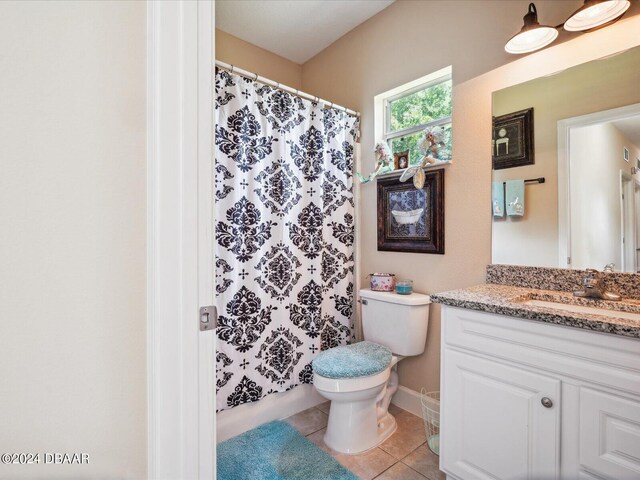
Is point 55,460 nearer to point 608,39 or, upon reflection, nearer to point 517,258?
point 517,258

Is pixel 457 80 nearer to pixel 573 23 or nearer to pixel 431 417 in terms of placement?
pixel 573 23

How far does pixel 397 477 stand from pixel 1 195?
173cm

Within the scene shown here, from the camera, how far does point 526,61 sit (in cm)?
157

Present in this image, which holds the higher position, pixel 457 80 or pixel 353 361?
pixel 457 80

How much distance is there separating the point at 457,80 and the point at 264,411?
218 cm

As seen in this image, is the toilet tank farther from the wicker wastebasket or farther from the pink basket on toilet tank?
the wicker wastebasket

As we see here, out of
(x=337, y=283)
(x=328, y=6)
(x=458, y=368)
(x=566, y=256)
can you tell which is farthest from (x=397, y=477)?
(x=328, y=6)

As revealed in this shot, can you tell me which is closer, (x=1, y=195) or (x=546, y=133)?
(x=1, y=195)

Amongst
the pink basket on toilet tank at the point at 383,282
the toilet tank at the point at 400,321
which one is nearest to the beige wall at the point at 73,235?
the toilet tank at the point at 400,321

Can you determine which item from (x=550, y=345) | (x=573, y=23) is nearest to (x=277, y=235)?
(x=550, y=345)

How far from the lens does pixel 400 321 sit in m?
1.87

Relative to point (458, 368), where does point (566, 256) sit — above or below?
above

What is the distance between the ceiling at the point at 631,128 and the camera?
51.5 inches

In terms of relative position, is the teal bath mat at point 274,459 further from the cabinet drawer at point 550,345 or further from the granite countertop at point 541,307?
the granite countertop at point 541,307
